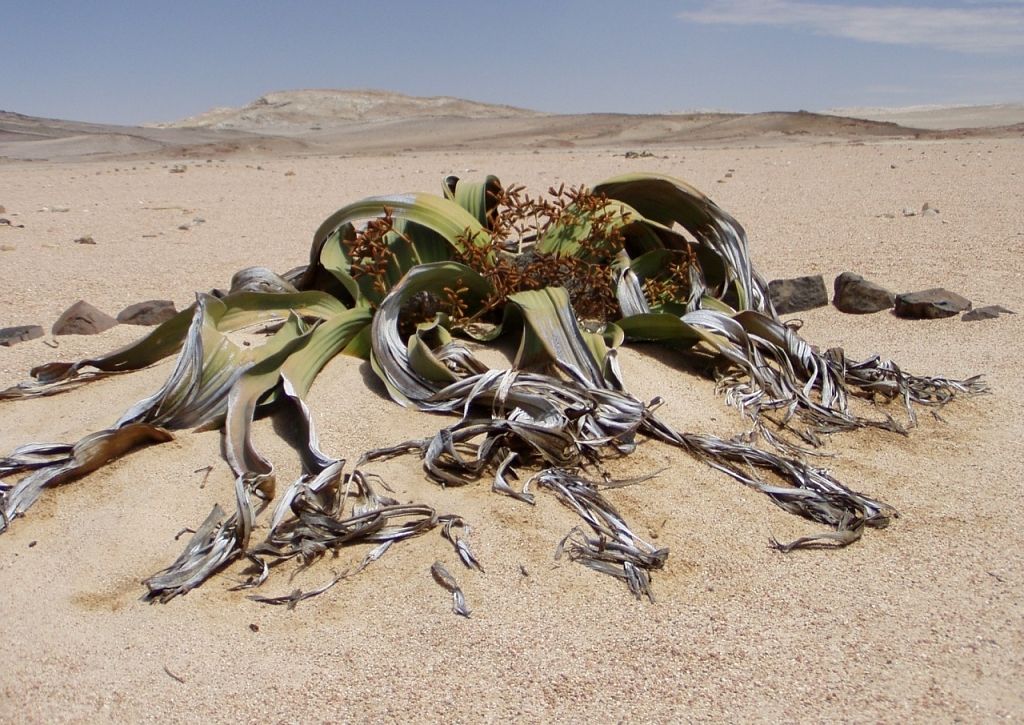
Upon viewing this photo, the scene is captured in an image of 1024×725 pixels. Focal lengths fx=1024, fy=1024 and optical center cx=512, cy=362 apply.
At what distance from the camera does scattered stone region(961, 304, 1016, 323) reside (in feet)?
14.6

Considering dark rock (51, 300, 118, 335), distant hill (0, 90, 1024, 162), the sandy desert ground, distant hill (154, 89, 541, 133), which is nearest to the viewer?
the sandy desert ground

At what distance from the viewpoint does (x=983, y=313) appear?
14.6 feet

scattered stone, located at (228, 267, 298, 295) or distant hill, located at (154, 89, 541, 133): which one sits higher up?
scattered stone, located at (228, 267, 298, 295)

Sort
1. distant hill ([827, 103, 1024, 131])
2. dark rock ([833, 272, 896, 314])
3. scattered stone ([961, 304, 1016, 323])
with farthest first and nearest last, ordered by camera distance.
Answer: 1. distant hill ([827, 103, 1024, 131])
2. dark rock ([833, 272, 896, 314])
3. scattered stone ([961, 304, 1016, 323])

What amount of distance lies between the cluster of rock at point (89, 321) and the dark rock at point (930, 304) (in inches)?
126

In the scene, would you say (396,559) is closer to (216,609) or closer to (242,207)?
(216,609)

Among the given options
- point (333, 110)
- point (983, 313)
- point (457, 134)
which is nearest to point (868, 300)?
point (983, 313)

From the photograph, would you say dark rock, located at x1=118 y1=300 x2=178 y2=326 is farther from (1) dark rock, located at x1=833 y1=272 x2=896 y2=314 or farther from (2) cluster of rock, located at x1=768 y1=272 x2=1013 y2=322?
(1) dark rock, located at x1=833 y1=272 x2=896 y2=314

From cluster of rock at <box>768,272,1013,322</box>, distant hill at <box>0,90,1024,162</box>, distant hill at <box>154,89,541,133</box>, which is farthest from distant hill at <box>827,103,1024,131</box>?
cluster of rock at <box>768,272,1013,322</box>

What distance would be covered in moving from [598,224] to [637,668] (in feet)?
5.57

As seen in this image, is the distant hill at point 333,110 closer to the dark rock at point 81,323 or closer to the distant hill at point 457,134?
the distant hill at point 457,134

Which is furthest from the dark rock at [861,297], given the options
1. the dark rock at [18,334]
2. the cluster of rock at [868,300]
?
the dark rock at [18,334]

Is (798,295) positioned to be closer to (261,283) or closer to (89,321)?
(261,283)

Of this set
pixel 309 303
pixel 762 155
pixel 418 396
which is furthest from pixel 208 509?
pixel 762 155
